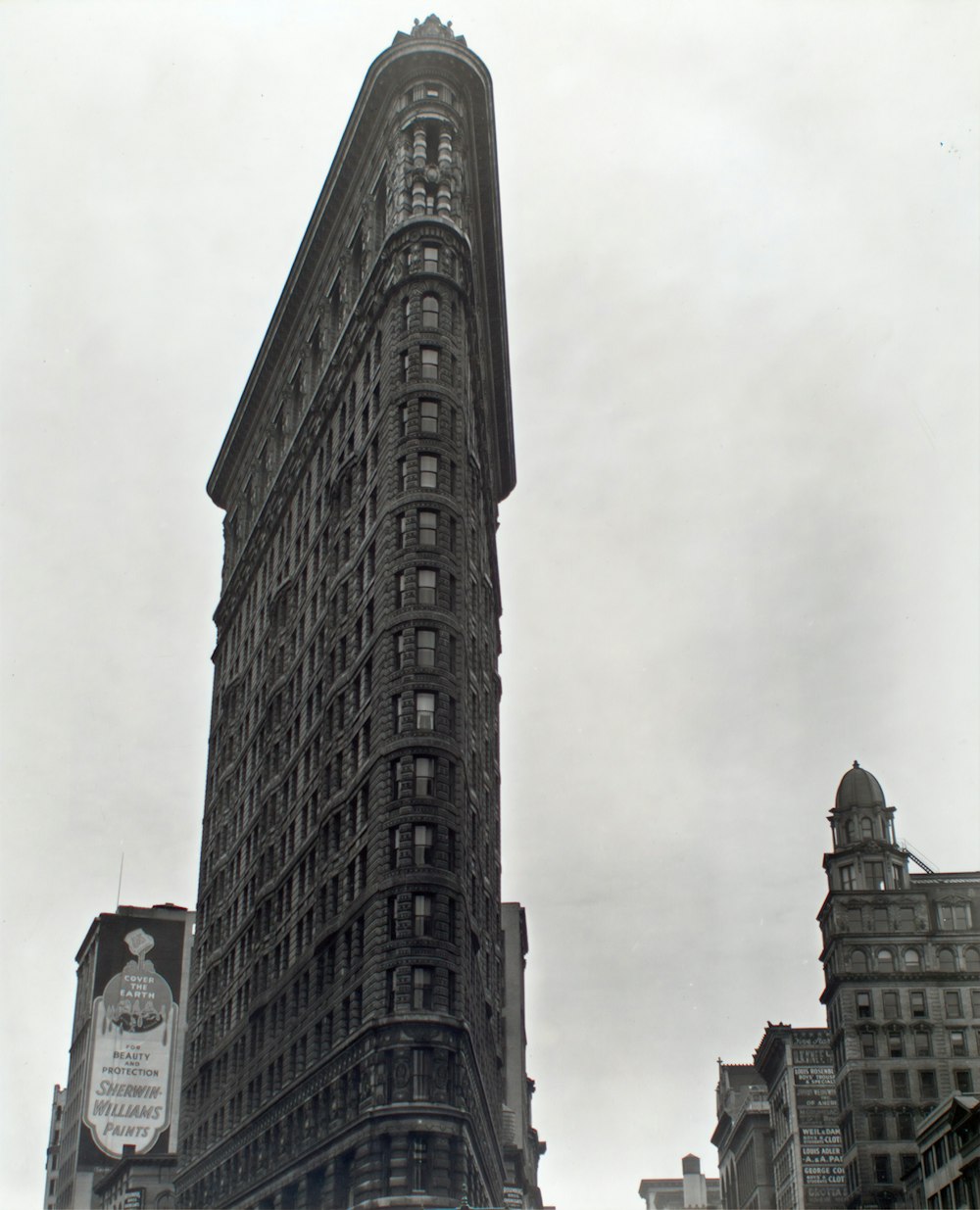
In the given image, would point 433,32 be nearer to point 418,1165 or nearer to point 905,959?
point 418,1165

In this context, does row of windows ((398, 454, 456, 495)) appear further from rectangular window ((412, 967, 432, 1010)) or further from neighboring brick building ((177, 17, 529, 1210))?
rectangular window ((412, 967, 432, 1010))

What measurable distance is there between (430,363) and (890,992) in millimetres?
79417

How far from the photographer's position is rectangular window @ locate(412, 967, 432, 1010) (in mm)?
70188

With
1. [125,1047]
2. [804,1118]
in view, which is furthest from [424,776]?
[125,1047]

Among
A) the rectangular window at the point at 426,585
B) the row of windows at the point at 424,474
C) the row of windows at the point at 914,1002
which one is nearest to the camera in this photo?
the rectangular window at the point at 426,585

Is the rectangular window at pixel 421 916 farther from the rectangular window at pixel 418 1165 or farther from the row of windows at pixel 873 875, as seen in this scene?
the row of windows at pixel 873 875

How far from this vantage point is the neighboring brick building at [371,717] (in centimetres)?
7131

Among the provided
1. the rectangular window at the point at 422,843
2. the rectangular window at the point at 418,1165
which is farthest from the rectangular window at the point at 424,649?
the rectangular window at the point at 418,1165

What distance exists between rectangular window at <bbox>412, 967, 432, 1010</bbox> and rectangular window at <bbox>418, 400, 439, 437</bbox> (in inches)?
1167

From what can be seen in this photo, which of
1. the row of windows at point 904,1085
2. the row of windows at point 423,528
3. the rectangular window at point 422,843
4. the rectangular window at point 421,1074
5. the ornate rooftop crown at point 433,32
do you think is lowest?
the rectangular window at point 421,1074

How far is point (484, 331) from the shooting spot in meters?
113

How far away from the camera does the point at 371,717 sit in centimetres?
8012

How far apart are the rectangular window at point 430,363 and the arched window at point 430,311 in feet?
5.75

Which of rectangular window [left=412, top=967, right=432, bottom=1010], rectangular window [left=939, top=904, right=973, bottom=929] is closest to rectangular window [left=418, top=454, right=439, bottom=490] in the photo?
rectangular window [left=412, top=967, right=432, bottom=1010]
